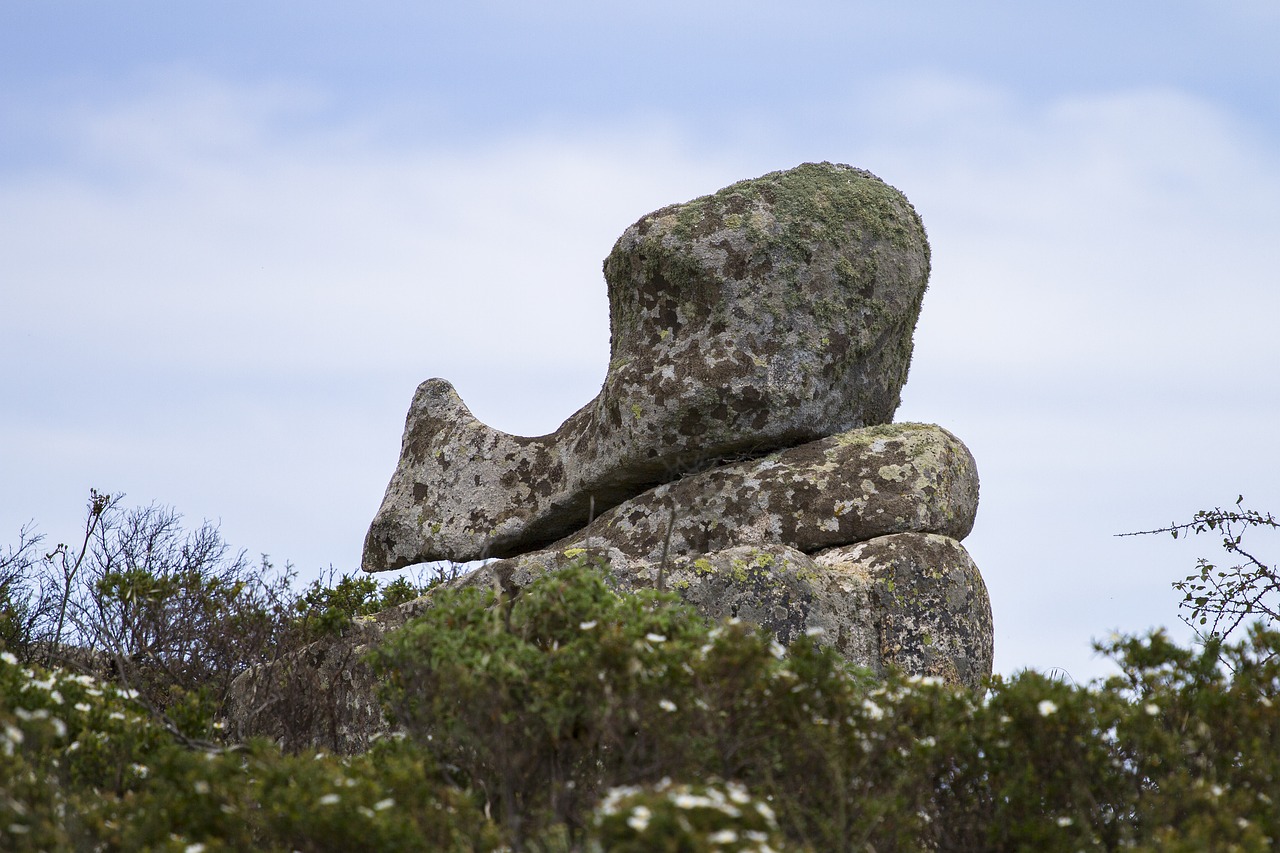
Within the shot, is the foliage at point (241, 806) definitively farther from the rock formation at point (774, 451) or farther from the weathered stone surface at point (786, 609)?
the rock formation at point (774, 451)

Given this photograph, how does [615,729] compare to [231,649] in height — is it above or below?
below

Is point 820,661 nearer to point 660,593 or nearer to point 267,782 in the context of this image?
point 660,593

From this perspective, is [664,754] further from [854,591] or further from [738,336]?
[738,336]

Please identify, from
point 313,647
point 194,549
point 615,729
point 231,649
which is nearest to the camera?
point 615,729

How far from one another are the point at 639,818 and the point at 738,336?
6.07 m

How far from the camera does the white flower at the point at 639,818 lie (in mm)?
4113

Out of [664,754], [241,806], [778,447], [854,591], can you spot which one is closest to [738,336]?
[778,447]

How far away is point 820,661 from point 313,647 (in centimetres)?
557

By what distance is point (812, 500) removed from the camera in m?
9.59

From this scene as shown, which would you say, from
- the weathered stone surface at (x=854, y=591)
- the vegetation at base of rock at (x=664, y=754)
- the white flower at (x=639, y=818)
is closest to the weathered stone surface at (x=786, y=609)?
the weathered stone surface at (x=854, y=591)

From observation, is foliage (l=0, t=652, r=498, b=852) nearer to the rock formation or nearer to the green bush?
the green bush

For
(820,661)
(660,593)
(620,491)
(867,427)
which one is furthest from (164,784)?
(867,427)

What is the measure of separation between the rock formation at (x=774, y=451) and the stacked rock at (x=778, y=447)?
0.02 m

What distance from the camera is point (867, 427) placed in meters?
10.4
